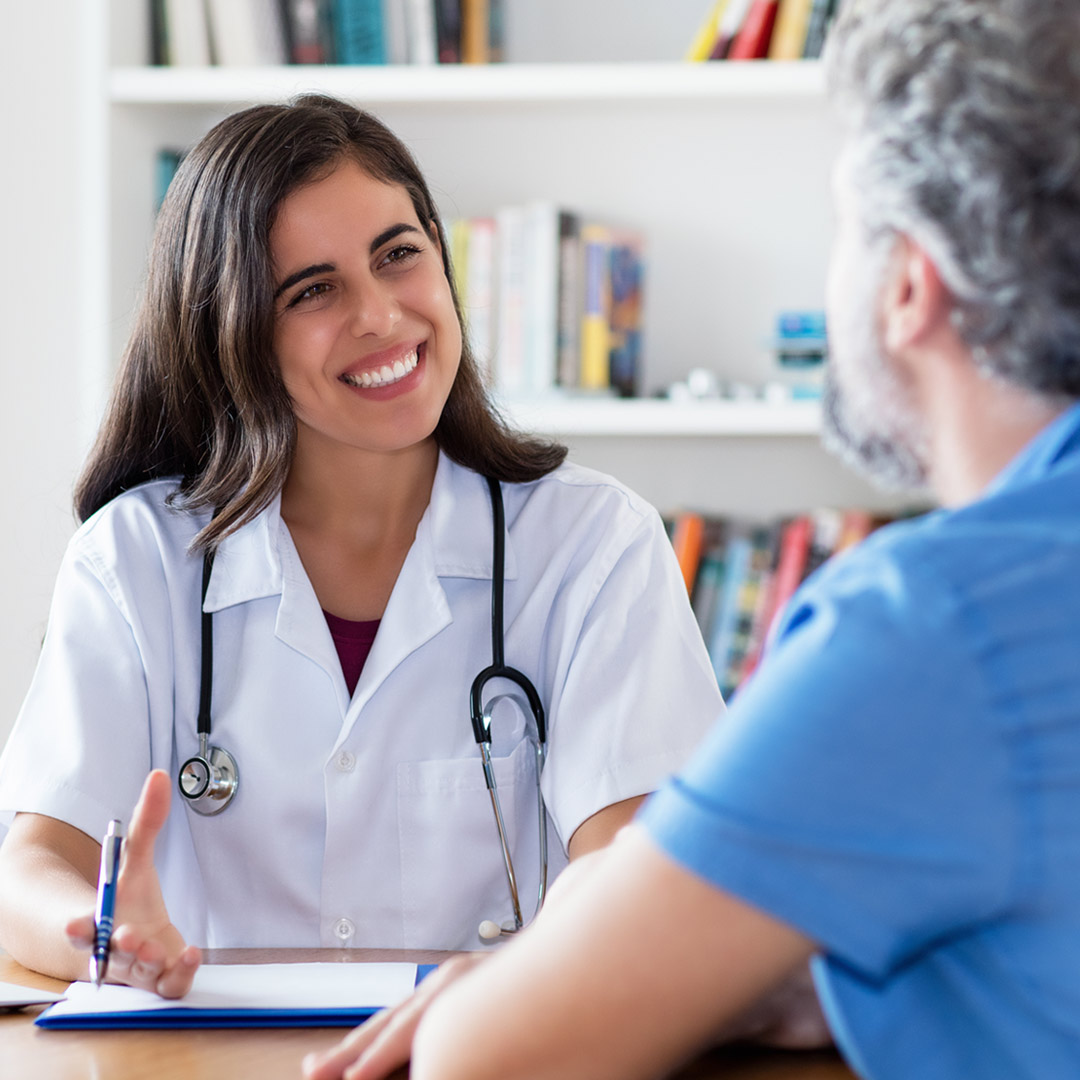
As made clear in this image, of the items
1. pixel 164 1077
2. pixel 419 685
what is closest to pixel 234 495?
pixel 419 685

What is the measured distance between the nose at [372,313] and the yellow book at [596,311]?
2.96 feet

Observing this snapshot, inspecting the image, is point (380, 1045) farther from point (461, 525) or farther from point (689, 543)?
point (689, 543)

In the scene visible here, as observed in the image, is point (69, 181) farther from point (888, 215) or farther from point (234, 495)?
point (888, 215)

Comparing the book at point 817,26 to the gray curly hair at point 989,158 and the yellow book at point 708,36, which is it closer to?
the yellow book at point 708,36

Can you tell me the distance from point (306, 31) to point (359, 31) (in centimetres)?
10

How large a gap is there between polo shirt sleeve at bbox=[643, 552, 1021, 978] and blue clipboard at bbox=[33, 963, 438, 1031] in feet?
1.42

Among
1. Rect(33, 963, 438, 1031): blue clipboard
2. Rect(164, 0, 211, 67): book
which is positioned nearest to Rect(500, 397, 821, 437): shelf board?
Rect(164, 0, 211, 67): book

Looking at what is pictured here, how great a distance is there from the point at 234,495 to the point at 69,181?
3.72 ft

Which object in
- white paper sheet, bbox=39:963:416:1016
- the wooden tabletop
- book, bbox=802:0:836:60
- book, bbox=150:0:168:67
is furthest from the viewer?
book, bbox=150:0:168:67

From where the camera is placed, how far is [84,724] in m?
1.40

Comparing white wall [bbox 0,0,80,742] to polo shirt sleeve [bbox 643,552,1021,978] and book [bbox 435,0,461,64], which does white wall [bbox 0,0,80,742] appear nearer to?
book [bbox 435,0,461,64]

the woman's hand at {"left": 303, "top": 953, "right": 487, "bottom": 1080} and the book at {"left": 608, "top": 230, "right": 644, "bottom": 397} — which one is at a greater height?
the book at {"left": 608, "top": 230, "right": 644, "bottom": 397}

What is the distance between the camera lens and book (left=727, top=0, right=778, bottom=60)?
228cm

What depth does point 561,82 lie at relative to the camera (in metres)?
2.30
